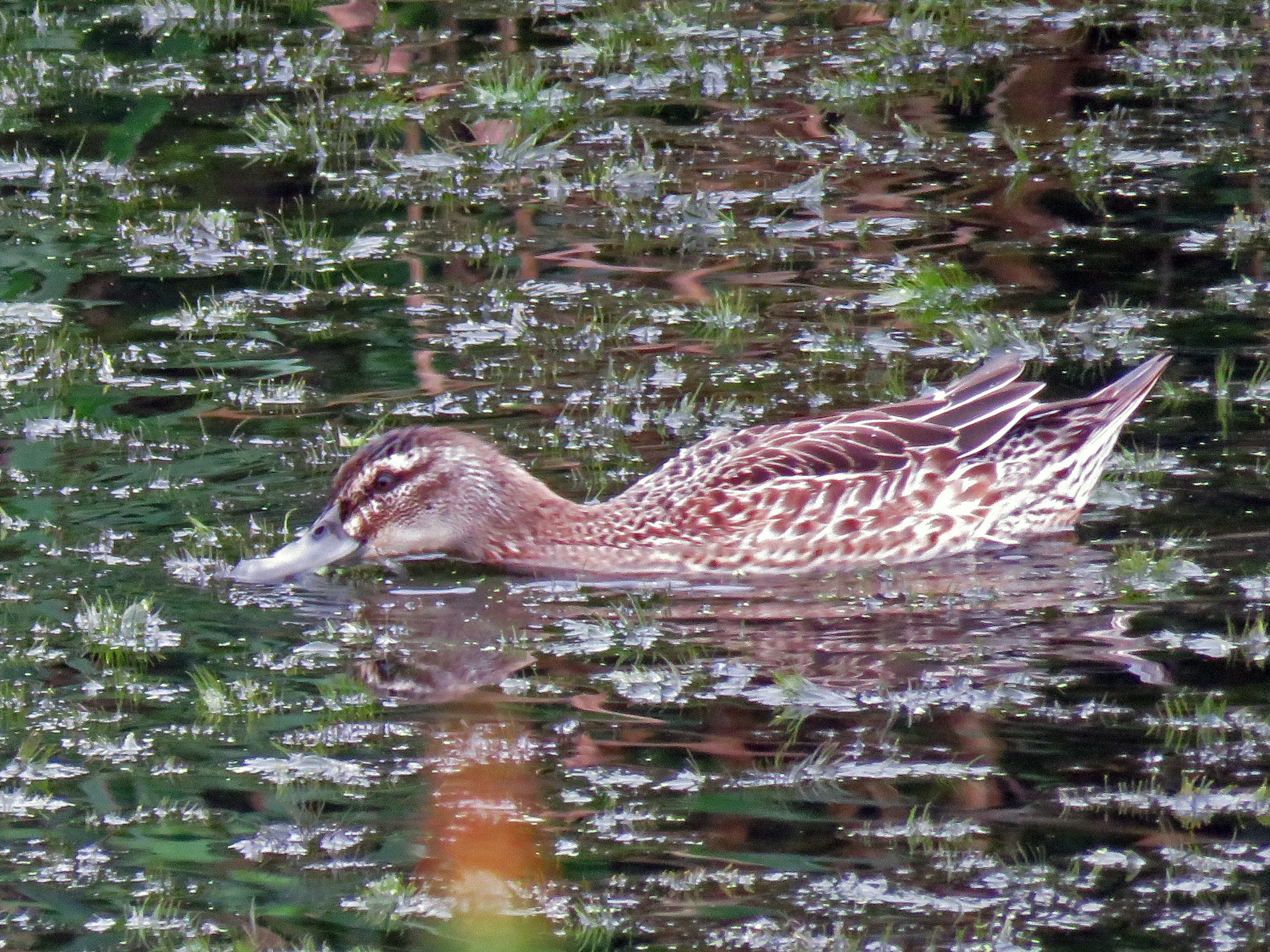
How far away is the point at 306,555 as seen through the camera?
8.05 metres

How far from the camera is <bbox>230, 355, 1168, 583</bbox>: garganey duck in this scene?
27.0ft

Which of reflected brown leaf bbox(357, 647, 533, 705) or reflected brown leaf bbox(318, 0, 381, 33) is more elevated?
reflected brown leaf bbox(318, 0, 381, 33)

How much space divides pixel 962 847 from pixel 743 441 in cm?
297

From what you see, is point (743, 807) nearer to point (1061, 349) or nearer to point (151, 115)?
point (1061, 349)

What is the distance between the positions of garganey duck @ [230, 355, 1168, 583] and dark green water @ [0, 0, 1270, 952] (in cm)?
20

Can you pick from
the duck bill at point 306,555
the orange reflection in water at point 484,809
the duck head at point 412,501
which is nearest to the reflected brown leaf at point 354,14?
the duck head at point 412,501

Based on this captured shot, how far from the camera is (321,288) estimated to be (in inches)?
432

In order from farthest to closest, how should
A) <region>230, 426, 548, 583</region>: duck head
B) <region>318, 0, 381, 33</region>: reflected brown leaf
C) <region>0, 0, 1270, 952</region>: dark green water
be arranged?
<region>318, 0, 381, 33</region>: reflected brown leaf < <region>230, 426, 548, 583</region>: duck head < <region>0, 0, 1270, 952</region>: dark green water

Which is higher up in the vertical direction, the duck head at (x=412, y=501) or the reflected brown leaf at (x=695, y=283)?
the reflected brown leaf at (x=695, y=283)

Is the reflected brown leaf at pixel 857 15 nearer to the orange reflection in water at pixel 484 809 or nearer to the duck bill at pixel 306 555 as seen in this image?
the duck bill at pixel 306 555

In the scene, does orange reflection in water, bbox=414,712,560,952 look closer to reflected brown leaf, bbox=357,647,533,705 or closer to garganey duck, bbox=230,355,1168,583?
reflected brown leaf, bbox=357,647,533,705

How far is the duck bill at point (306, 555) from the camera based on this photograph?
314 inches

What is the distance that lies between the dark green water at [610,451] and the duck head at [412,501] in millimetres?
204

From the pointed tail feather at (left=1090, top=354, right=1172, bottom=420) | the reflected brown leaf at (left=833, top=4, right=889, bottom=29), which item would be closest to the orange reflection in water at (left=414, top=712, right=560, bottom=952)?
the pointed tail feather at (left=1090, top=354, right=1172, bottom=420)
